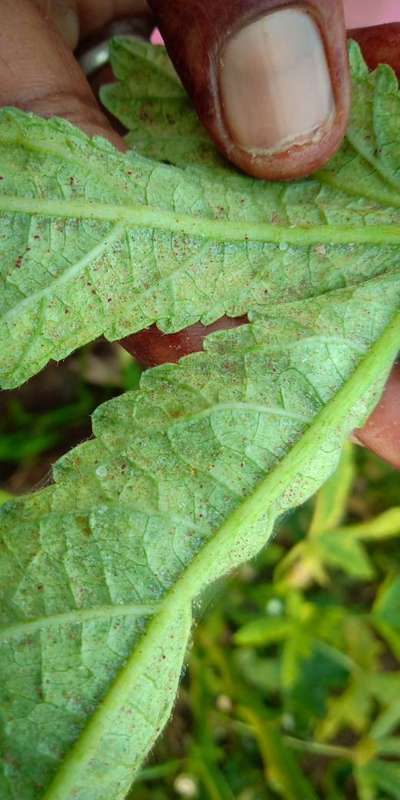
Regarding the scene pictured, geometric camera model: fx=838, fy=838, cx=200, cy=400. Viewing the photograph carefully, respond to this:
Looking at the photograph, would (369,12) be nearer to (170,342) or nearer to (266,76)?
(266,76)

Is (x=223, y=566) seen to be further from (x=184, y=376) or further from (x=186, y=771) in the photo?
(x=186, y=771)

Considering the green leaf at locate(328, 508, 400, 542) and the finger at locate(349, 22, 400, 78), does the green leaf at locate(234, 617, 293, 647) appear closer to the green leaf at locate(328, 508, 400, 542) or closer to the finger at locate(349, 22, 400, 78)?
the green leaf at locate(328, 508, 400, 542)

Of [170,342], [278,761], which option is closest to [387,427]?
[170,342]

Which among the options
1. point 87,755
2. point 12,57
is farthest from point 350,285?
point 87,755

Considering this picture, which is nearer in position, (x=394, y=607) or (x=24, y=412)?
(x=394, y=607)

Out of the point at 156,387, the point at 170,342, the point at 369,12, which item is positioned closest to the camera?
the point at 156,387

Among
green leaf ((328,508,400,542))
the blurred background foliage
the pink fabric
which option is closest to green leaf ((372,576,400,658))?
the blurred background foliage

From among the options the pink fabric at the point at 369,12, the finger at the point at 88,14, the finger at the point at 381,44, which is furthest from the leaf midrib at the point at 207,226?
the pink fabric at the point at 369,12
